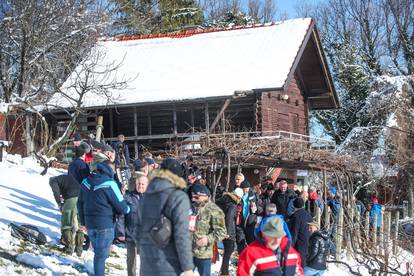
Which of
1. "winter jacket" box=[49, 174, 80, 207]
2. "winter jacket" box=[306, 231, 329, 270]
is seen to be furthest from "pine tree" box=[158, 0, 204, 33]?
"winter jacket" box=[306, 231, 329, 270]

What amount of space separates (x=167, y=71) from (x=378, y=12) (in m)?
22.1

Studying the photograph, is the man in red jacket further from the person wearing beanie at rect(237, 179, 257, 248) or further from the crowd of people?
the person wearing beanie at rect(237, 179, 257, 248)

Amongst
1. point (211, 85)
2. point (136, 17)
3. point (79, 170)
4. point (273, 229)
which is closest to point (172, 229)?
point (273, 229)

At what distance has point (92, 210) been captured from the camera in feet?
25.0

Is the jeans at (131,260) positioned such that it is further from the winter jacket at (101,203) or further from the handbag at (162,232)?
the handbag at (162,232)

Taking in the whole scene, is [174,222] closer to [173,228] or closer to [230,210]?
[173,228]

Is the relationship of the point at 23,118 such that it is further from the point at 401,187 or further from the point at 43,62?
the point at 401,187

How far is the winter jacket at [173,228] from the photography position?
5305mm

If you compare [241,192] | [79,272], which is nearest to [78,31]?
[241,192]

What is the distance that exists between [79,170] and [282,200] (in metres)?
4.77

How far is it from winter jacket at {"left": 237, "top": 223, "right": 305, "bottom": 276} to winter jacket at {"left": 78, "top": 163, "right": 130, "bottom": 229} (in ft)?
6.40

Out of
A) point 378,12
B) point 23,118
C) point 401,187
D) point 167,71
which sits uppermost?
point 378,12

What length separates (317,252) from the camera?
31.6 feet

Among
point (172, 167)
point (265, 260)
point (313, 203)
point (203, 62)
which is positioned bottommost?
point (313, 203)
